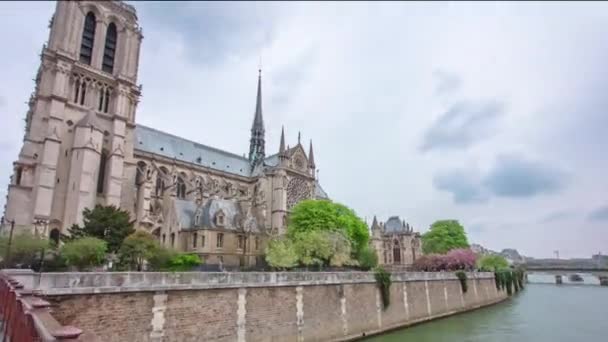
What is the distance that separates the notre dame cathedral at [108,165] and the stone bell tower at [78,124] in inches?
3.9

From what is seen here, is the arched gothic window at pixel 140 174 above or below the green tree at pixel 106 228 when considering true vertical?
above

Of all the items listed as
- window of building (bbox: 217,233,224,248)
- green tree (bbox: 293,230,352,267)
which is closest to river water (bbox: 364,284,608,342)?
green tree (bbox: 293,230,352,267)

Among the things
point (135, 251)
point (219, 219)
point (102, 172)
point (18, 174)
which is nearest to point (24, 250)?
point (135, 251)

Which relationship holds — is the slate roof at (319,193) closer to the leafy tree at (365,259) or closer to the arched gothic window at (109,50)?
the leafy tree at (365,259)

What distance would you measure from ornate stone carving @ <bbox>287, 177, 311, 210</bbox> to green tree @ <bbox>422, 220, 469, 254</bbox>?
26.5 metres

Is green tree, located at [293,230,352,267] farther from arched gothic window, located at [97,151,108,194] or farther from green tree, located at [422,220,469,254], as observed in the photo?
green tree, located at [422,220,469,254]

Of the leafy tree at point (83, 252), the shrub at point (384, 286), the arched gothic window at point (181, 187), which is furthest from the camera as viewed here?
the arched gothic window at point (181, 187)

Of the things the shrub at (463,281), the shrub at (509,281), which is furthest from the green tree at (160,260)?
the shrub at (509,281)


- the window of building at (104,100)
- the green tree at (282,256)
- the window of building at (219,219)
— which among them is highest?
the window of building at (104,100)

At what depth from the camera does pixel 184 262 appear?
3191cm

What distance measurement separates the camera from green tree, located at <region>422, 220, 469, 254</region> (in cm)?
6462

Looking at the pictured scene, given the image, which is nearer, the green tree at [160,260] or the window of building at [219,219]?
the green tree at [160,260]

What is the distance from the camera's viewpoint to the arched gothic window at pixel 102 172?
3869cm

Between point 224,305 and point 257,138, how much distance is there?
5152 cm
